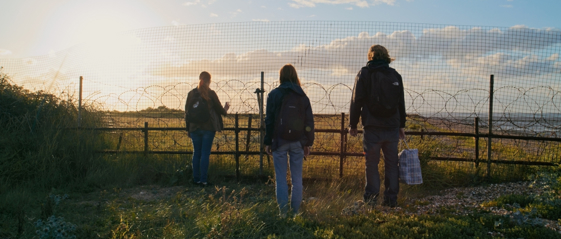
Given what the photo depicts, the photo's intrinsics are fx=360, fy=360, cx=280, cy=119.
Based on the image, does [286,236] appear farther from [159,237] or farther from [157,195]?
[157,195]

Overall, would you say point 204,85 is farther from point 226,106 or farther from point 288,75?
point 288,75

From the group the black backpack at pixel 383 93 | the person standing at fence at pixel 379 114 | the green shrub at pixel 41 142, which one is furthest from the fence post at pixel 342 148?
the green shrub at pixel 41 142

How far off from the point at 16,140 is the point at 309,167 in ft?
16.4

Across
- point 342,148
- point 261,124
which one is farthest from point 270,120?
point 342,148

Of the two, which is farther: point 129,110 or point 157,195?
point 129,110

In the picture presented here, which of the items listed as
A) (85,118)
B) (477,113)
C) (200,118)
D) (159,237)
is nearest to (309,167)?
(200,118)

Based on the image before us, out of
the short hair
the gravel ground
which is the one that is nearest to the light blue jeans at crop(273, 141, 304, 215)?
the gravel ground

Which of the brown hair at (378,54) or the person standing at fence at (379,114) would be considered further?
the brown hair at (378,54)

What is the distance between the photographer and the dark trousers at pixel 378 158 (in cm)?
452

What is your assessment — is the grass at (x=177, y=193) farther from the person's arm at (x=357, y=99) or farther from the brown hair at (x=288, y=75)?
the brown hair at (x=288, y=75)

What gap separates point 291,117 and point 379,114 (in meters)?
1.23

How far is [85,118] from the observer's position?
7.41m

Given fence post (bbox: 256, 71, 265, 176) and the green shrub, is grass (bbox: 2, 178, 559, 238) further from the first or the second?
fence post (bbox: 256, 71, 265, 176)

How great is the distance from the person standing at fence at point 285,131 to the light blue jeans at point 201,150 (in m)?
1.98
